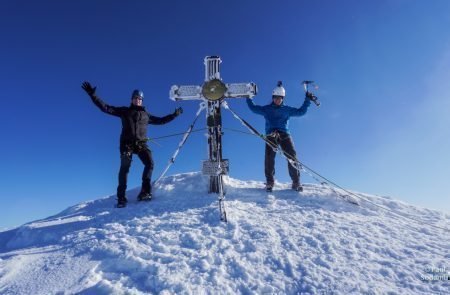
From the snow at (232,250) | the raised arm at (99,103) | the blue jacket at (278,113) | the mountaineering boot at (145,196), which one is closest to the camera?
the snow at (232,250)

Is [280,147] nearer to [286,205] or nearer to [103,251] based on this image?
[286,205]

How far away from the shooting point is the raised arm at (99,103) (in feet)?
24.9

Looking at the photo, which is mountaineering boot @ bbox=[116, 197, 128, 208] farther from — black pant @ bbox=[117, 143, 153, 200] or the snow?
the snow

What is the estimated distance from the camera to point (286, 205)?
7207 millimetres

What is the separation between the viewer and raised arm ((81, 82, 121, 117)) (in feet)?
24.9

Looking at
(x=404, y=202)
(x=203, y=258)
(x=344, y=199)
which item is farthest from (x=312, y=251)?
(x=404, y=202)

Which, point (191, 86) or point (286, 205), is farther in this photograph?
point (191, 86)

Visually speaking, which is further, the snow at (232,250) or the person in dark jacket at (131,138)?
the person in dark jacket at (131,138)

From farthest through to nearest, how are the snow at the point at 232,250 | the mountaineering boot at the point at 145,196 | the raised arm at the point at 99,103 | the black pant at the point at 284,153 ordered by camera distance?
the black pant at the point at 284,153 < the mountaineering boot at the point at 145,196 < the raised arm at the point at 99,103 < the snow at the point at 232,250

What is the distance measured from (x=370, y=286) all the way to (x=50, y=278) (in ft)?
15.0

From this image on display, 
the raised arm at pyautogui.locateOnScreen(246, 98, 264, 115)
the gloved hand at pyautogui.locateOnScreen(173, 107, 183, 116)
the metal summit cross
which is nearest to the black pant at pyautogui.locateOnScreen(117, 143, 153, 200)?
the gloved hand at pyautogui.locateOnScreen(173, 107, 183, 116)

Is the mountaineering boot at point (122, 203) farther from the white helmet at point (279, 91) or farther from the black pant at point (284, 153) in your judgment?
the white helmet at point (279, 91)

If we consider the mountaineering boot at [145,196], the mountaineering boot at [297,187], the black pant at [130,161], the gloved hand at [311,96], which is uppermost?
the gloved hand at [311,96]

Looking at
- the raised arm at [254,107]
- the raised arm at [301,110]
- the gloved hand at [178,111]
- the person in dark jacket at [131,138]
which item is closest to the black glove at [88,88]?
the person in dark jacket at [131,138]
